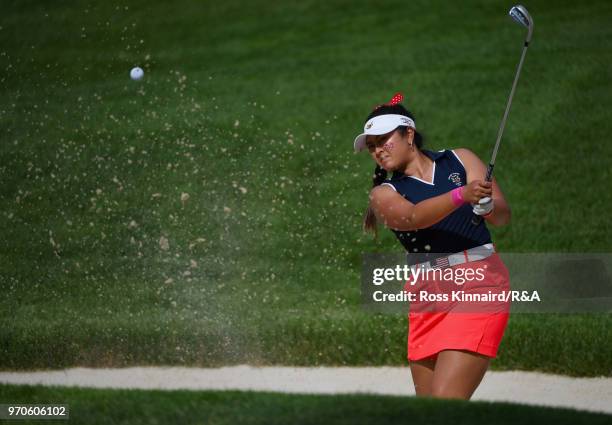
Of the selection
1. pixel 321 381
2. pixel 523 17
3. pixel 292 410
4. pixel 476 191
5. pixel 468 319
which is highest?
pixel 523 17

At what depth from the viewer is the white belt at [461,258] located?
17.7ft

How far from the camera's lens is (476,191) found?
5.17 metres

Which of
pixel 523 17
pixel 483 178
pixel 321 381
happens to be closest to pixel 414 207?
pixel 483 178

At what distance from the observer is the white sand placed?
7.52m

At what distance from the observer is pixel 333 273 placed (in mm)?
9797

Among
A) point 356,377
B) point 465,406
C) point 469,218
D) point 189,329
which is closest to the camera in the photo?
point 465,406

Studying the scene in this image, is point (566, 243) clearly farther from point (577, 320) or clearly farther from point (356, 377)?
point (356, 377)

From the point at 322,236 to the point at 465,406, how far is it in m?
5.27

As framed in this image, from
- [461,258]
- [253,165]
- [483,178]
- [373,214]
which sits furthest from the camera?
[253,165]

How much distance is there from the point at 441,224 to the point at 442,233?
0.05m

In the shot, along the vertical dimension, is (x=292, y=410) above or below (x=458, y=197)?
below

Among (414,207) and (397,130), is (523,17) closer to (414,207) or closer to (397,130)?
(397,130)

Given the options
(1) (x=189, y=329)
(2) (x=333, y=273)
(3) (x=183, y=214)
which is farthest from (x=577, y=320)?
(3) (x=183, y=214)

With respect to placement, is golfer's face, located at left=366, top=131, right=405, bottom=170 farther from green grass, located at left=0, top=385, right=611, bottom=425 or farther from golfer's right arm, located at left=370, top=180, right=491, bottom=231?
green grass, located at left=0, top=385, right=611, bottom=425
